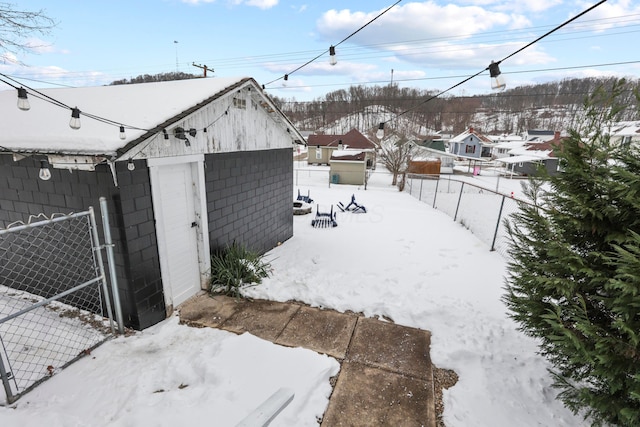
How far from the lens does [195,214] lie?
199 inches

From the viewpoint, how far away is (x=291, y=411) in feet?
9.47

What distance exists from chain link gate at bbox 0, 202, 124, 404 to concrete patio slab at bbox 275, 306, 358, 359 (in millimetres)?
2260

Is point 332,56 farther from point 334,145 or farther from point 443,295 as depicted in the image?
point 334,145

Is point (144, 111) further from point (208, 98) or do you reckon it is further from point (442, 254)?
point (442, 254)

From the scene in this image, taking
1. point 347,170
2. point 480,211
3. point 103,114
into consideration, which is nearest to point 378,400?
point 103,114

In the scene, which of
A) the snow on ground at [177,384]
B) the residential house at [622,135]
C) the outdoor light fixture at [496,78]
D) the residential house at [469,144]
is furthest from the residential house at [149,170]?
the residential house at [469,144]

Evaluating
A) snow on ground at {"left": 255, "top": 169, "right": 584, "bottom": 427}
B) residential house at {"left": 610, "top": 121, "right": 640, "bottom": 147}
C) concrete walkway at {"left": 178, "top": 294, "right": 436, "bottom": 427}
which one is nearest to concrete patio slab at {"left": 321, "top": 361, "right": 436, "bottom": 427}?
concrete walkway at {"left": 178, "top": 294, "right": 436, "bottom": 427}

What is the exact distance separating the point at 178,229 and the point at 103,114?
1.93 m

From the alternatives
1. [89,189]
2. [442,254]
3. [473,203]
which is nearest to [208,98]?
[89,189]

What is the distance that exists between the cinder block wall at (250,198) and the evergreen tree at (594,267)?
4647mm

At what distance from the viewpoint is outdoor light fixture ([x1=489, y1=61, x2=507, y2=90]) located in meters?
4.93

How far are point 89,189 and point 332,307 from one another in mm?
3741

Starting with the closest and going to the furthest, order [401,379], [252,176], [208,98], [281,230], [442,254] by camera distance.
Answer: [401,379] < [208,98] < [252,176] < [442,254] < [281,230]

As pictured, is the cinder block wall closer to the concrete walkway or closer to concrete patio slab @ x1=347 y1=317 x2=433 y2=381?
the concrete walkway
